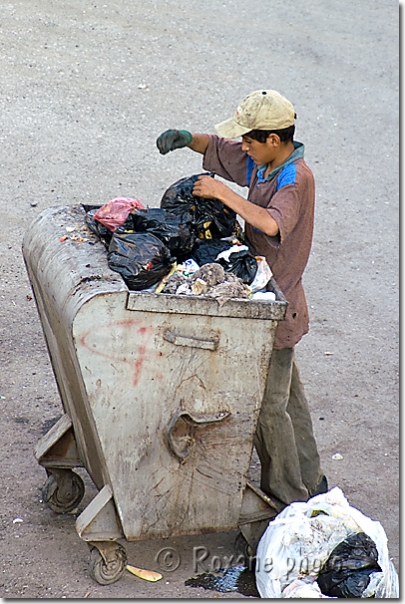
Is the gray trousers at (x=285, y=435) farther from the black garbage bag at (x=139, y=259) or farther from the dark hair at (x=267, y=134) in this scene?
the dark hair at (x=267, y=134)

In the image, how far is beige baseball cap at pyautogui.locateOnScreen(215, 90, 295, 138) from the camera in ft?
10.4

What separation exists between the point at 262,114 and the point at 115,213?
0.72 meters

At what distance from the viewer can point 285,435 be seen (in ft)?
11.2

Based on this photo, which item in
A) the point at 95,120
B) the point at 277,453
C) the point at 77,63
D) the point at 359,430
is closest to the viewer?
the point at 277,453

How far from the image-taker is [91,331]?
110 inches

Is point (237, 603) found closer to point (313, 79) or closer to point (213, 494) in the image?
point (213, 494)

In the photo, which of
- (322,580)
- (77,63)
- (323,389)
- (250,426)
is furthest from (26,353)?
(77,63)

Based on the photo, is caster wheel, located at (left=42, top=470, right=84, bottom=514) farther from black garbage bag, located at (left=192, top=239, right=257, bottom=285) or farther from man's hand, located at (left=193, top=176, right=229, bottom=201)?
man's hand, located at (left=193, top=176, right=229, bottom=201)

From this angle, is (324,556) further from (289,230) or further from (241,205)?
(241,205)

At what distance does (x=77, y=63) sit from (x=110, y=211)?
639cm

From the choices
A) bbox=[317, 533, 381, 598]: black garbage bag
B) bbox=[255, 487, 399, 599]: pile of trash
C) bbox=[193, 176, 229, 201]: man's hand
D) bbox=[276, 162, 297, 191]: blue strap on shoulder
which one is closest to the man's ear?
bbox=[276, 162, 297, 191]: blue strap on shoulder

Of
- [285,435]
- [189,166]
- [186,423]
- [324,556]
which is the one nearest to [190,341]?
[186,423]

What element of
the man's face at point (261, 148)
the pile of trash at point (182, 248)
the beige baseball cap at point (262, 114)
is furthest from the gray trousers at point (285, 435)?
the beige baseball cap at point (262, 114)

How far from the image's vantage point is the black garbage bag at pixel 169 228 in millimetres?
3131
